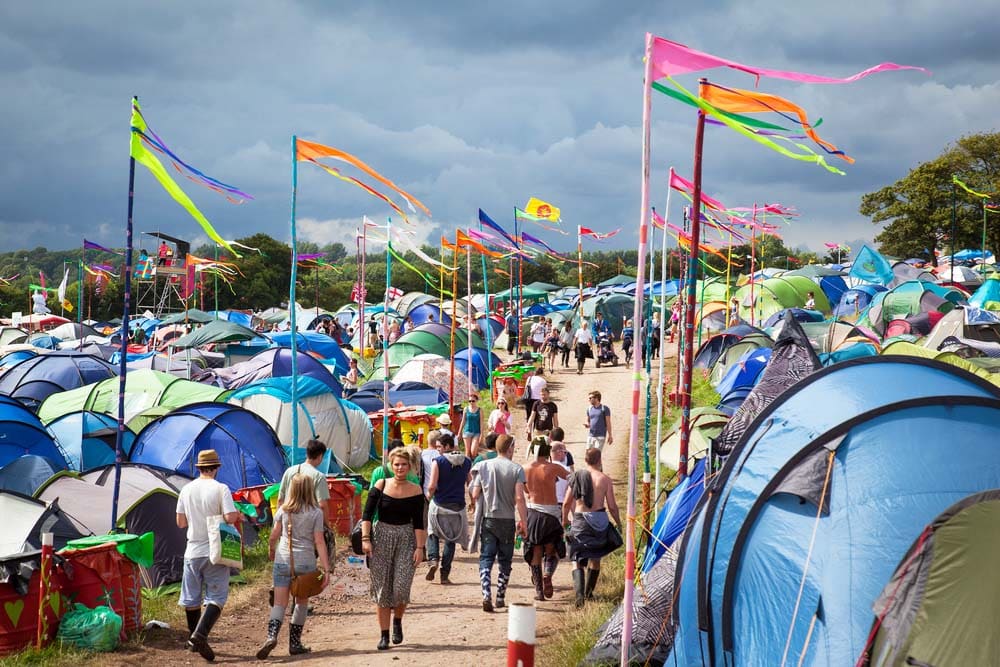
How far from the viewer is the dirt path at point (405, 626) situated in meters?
8.23

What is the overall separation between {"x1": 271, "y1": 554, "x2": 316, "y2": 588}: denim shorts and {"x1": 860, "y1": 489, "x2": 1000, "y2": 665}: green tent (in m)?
4.31

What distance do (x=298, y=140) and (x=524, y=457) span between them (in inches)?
343

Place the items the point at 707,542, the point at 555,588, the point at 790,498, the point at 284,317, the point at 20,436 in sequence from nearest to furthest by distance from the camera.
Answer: the point at 790,498, the point at 707,542, the point at 555,588, the point at 20,436, the point at 284,317

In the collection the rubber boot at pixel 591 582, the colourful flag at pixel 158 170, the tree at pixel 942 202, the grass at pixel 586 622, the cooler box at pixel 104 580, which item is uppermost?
the tree at pixel 942 202

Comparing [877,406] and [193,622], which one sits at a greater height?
[877,406]

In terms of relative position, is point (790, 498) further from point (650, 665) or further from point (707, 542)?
point (650, 665)

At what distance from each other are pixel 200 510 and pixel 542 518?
327 centimetres

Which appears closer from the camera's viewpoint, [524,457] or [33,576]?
[33,576]

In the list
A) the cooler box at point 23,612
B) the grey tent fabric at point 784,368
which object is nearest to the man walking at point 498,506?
the grey tent fabric at point 784,368

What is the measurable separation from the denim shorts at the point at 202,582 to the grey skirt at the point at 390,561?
1226 millimetres

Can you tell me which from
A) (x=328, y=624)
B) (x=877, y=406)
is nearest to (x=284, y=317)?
(x=328, y=624)

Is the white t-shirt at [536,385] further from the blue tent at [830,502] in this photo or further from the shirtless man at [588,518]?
the blue tent at [830,502]

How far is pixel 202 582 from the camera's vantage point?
827cm

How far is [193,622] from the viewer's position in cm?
834
